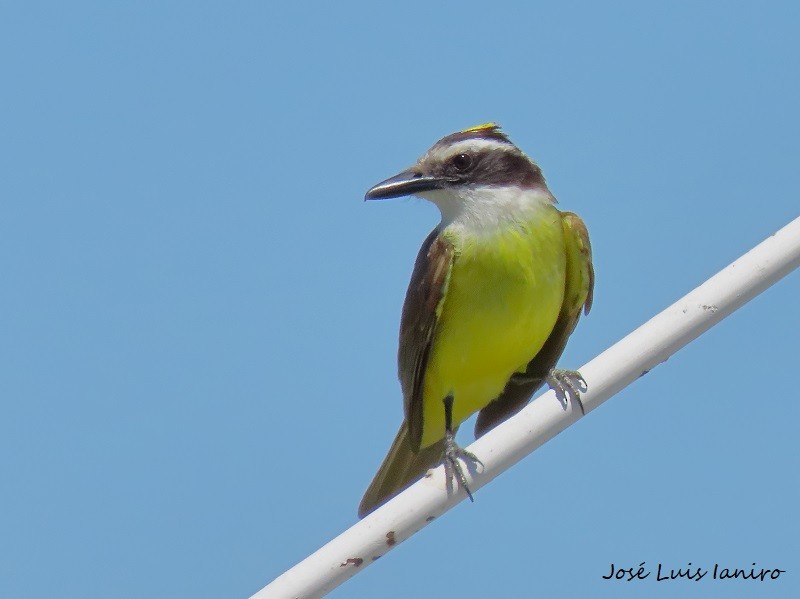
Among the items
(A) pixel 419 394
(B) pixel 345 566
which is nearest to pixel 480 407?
(A) pixel 419 394

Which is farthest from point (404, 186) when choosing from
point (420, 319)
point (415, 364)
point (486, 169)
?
point (415, 364)

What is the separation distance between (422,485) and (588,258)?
2982 millimetres

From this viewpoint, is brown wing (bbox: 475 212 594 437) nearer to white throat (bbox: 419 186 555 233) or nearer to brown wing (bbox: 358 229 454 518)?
white throat (bbox: 419 186 555 233)

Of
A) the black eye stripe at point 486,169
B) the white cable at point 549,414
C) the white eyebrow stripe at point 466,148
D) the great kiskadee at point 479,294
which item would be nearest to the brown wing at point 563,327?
the great kiskadee at point 479,294

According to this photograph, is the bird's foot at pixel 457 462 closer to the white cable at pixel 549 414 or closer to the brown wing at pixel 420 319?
the white cable at pixel 549 414

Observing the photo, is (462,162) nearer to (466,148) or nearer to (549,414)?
(466,148)

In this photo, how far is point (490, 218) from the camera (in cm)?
725

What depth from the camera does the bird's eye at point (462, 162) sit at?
24.8ft

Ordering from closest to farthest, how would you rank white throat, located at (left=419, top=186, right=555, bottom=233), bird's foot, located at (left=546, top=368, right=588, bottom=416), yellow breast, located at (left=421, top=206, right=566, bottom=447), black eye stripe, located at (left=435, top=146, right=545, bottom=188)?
bird's foot, located at (left=546, top=368, right=588, bottom=416) < yellow breast, located at (left=421, top=206, right=566, bottom=447) < white throat, located at (left=419, top=186, right=555, bottom=233) < black eye stripe, located at (left=435, top=146, right=545, bottom=188)

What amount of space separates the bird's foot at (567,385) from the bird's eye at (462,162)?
133 cm

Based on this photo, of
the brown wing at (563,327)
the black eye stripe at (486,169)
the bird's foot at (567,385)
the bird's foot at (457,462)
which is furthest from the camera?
the black eye stripe at (486,169)

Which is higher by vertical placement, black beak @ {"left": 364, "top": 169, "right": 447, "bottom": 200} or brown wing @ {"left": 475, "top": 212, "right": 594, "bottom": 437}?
black beak @ {"left": 364, "top": 169, "right": 447, "bottom": 200}

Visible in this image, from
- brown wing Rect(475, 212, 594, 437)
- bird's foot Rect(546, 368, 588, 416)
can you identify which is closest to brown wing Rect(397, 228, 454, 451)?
brown wing Rect(475, 212, 594, 437)

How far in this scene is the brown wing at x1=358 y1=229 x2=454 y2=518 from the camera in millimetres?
7141
